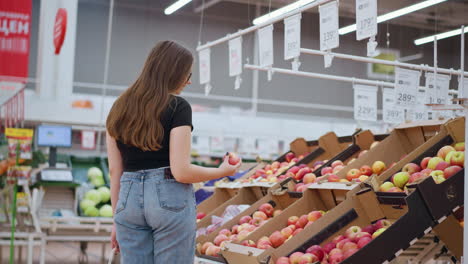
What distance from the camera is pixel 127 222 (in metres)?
2.20

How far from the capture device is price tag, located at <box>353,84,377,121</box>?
6.78 meters

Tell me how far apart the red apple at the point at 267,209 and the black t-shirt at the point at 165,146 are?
214 centimetres

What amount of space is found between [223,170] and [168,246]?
1.08 feet

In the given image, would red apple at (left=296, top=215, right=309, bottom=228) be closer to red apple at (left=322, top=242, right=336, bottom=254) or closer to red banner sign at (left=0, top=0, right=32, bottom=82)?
red apple at (left=322, top=242, right=336, bottom=254)

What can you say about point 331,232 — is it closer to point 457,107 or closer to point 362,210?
point 362,210

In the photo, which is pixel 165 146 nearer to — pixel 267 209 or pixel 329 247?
pixel 329 247

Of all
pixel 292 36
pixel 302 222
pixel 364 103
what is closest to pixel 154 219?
Answer: pixel 302 222

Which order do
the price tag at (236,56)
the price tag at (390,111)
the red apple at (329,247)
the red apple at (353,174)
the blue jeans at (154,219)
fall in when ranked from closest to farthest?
the blue jeans at (154,219) → the red apple at (329,247) → the red apple at (353,174) → the price tag at (236,56) → the price tag at (390,111)

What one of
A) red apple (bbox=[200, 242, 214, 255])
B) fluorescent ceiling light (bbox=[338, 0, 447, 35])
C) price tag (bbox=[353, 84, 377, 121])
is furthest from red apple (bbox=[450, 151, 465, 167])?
fluorescent ceiling light (bbox=[338, 0, 447, 35])

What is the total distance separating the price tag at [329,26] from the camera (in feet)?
16.1

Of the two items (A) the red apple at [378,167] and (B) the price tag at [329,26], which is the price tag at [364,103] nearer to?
(B) the price tag at [329,26]

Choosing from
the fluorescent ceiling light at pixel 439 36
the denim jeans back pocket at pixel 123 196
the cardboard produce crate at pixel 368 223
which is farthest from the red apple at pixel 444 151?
the fluorescent ceiling light at pixel 439 36

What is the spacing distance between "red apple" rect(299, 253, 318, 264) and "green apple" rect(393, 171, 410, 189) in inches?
22.9

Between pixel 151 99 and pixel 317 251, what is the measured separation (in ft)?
4.61
